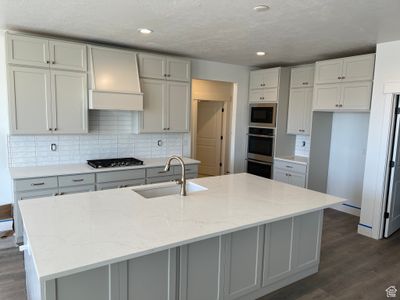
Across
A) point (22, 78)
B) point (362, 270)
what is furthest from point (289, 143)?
point (22, 78)

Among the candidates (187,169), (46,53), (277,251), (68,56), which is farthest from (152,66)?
(277,251)

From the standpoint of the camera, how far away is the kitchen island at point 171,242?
1.55 m

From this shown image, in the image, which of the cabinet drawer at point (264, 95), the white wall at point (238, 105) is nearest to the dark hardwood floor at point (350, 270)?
the white wall at point (238, 105)

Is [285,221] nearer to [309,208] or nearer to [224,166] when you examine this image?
[309,208]

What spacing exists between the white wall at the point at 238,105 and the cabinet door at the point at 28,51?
273 cm

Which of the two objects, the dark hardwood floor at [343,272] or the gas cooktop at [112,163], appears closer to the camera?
the dark hardwood floor at [343,272]

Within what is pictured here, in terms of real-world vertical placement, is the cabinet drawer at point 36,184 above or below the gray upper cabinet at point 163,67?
below

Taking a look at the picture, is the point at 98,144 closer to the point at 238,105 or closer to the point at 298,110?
the point at 238,105

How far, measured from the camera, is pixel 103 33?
3531 mm

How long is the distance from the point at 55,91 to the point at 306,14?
2.94m

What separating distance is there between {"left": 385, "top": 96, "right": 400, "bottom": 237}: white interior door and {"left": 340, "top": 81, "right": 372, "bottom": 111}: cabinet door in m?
0.45

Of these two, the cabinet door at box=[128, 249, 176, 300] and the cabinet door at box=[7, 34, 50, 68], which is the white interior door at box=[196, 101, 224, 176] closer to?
the cabinet door at box=[7, 34, 50, 68]

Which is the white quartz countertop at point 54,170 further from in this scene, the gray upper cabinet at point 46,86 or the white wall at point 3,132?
the gray upper cabinet at point 46,86

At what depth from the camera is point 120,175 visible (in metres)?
3.83
